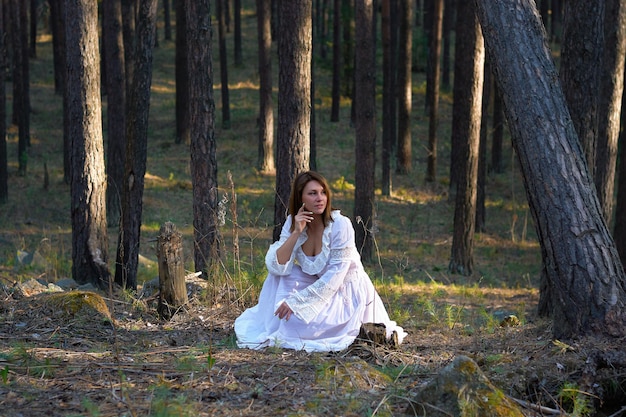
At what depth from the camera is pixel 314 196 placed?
22.8 ft

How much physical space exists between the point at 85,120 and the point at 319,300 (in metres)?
5.79

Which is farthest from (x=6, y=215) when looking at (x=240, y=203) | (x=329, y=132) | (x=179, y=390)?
(x=179, y=390)

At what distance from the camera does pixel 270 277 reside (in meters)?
7.34

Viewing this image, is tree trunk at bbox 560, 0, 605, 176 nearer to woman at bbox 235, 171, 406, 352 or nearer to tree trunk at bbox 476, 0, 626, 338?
tree trunk at bbox 476, 0, 626, 338

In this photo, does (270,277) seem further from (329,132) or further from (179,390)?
(329,132)

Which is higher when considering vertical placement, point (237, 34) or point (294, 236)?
point (237, 34)

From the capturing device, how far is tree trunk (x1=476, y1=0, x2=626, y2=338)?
582 centimetres

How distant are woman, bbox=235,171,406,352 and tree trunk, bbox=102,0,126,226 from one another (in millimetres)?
11693

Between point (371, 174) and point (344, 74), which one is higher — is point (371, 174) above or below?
→ below

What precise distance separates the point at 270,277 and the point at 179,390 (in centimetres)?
235

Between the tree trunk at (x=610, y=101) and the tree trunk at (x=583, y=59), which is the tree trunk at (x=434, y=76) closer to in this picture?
the tree trunk at (x=610, y=101)

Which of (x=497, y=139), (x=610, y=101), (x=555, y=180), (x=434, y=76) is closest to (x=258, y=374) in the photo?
(x=555, y=180)

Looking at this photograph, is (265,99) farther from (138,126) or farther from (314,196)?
(314,196)

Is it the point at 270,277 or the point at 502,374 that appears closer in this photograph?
the point at 502,374
